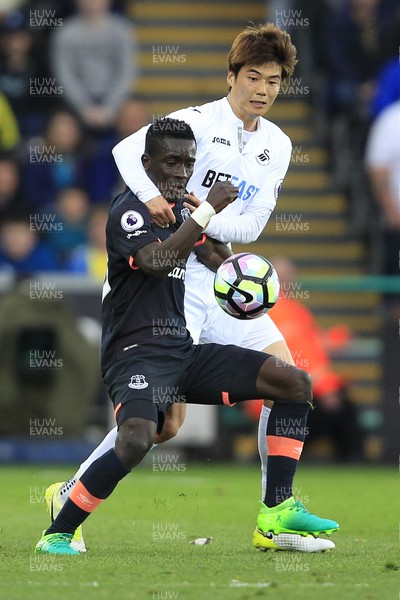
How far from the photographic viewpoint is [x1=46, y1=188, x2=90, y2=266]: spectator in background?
1373cm

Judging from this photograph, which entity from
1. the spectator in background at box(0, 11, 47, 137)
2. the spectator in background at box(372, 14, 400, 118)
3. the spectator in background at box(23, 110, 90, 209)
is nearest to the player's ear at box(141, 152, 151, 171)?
the spectator in background at box(372, 14, 400, 118)

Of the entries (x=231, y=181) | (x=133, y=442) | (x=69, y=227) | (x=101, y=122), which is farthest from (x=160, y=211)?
(x=101, y=122)

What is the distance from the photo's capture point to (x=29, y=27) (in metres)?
15.1

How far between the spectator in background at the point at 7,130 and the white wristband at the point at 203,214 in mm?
7894

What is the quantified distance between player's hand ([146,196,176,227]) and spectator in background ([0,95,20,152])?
7.70 m

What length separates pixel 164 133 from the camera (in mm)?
6801

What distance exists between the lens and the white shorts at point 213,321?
7434 mm

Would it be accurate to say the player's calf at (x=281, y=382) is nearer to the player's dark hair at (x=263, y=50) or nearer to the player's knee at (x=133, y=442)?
the player's knee at (x=133, y=442)

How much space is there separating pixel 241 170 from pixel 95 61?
7758mm

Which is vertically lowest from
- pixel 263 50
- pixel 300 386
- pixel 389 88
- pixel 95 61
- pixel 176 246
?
pixel 300 386

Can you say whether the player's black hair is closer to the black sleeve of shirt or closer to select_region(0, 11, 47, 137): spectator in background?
the black sleeve of shirt

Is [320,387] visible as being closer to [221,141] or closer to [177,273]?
[221,141]

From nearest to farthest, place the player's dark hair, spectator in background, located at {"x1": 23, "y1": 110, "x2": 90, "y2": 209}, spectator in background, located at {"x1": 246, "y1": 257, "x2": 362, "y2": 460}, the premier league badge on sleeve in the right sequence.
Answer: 1. the premier league badge on sleeve
2. the player's dark hair
3. spectator in background, located at {"x1": 246, "y1": 257, "x2": 362, "y2": 460}
4. spectator in background, located at {"x1": 23, "y1": 110, "x2": 90, "y2": 209}

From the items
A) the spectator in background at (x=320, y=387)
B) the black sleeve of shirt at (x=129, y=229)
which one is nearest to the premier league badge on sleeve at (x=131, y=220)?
the black sleeve of shirt at (x=129, y=229)
